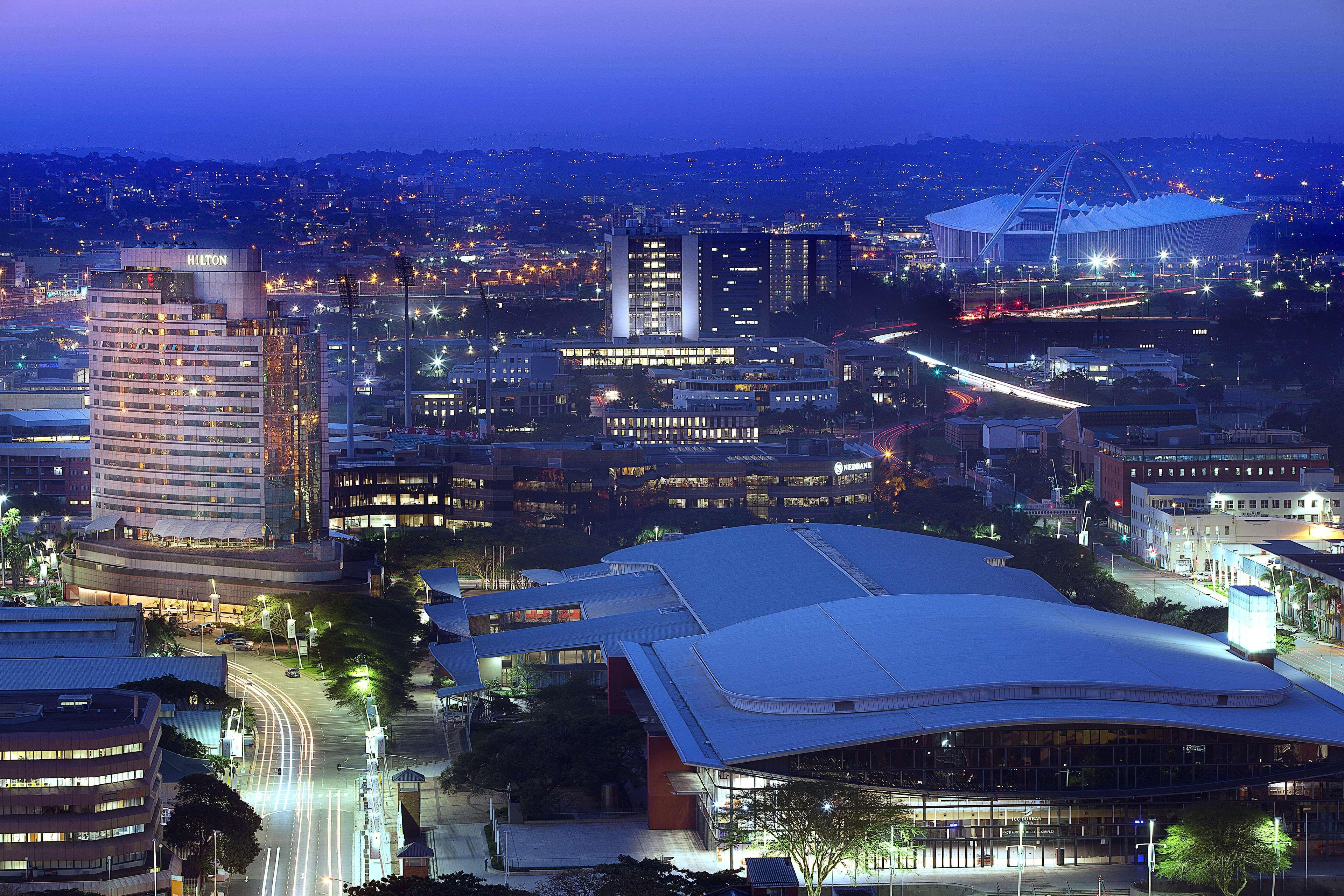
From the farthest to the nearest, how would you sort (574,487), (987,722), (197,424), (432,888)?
(574,487)
(197,424)
(987,722)
(432,888)

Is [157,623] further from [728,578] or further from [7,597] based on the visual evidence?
[728,578]

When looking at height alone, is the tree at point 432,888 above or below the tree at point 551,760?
above

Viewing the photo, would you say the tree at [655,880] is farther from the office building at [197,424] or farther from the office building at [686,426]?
the office building at [686,426]

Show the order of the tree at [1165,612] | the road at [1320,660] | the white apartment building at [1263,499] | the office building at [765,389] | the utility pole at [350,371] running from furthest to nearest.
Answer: the office building at [765,389] → the utility pole at [350,371] → the white apartment building at [1263,499] → the tree at [1165,612] → the road at [1320,660]

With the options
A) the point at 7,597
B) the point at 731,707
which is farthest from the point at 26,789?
the point at 7,597

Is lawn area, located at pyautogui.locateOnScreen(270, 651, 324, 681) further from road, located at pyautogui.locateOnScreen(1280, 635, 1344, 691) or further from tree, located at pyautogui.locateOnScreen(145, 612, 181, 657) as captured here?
road, located at pyautogui.locateOnScreen(1280, 635, 1344, 691)

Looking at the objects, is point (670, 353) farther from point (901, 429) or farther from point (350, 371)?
point (350, 371)

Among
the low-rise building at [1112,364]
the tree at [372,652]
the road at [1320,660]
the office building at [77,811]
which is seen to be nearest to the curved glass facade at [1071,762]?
the office building at [77,811]

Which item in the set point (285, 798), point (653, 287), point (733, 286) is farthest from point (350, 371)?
point (733, 286)
